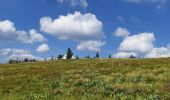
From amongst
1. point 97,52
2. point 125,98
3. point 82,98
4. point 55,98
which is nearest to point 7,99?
point 55,98

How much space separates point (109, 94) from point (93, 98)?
2.32m

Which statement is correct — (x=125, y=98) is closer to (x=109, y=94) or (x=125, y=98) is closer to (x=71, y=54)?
(x=109, y=94)

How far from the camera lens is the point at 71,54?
146 meters

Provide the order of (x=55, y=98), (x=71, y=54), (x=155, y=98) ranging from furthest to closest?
(x=71, y=54) < (x=55, y=98) < (x=155, y=98)

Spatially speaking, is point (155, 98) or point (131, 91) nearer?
point (155, 98)

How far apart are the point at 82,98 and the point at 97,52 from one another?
500ft

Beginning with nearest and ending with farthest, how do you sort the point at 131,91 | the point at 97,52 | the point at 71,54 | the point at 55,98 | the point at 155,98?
1. the point at 155,98
2. the point at 55,98
3. the point at 131,91
4. the point at 71,54
5. the point at 97,52

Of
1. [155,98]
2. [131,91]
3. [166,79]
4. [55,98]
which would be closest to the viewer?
[155,98]

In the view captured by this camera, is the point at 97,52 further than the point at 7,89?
Yes

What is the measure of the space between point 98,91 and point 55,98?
350 centimetres

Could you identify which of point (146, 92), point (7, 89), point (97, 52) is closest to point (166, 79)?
point (146, 92)

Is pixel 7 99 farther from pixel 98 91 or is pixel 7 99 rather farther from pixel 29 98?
pixel 98 91

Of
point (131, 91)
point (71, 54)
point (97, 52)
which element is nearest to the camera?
point (131, 91)

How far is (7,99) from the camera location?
77.4ft
